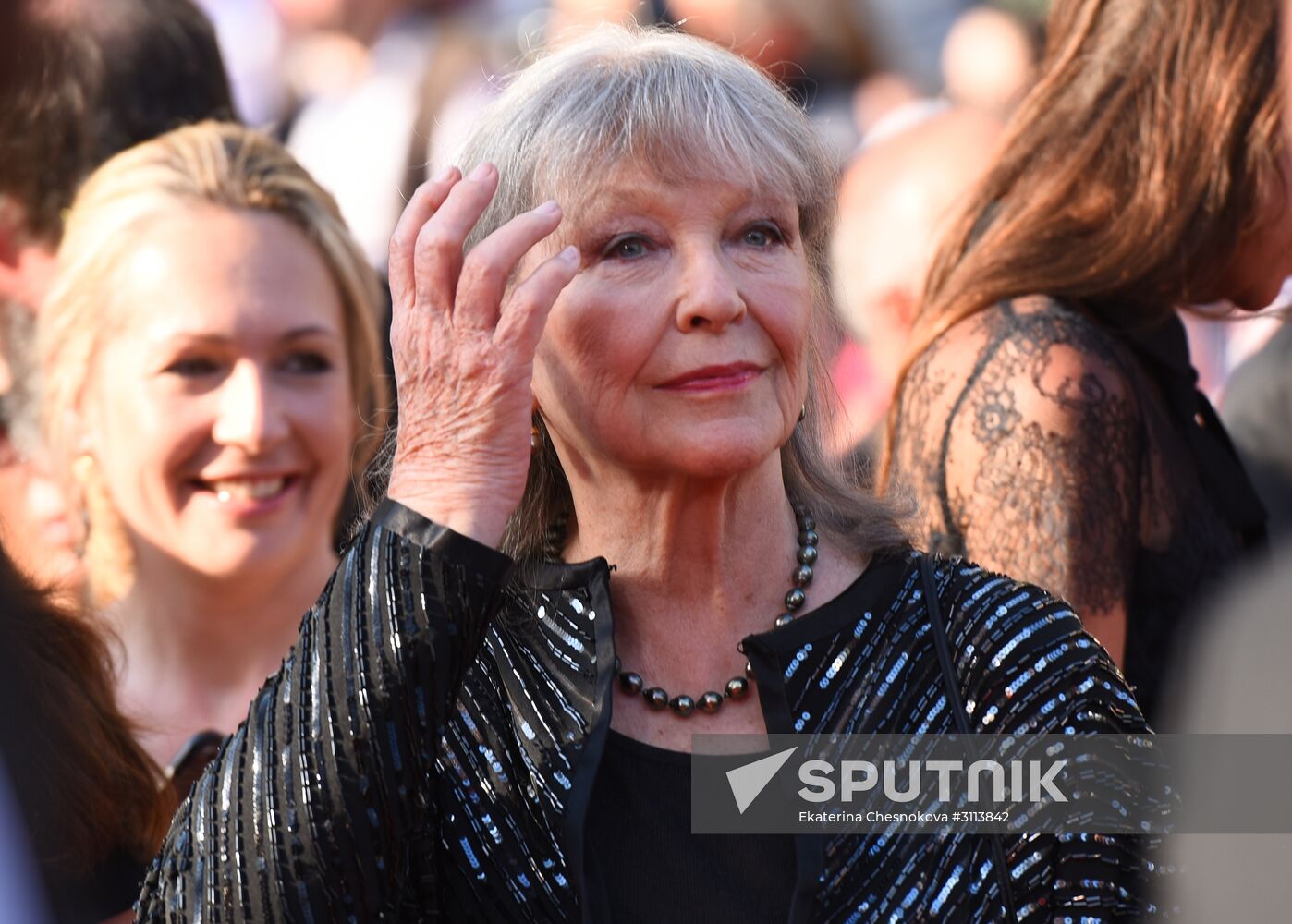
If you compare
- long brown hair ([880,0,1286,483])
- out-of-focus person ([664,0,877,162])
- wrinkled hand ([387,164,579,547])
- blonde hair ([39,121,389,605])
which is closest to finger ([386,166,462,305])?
wrinkled hand ([387,164,579,547])

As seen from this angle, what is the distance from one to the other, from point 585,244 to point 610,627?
49 cm

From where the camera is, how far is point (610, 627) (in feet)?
6.67

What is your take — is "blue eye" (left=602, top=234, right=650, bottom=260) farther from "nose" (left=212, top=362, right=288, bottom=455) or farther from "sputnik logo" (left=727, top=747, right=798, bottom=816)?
"nose" (left=212, top=362, right=288, bottom=455)

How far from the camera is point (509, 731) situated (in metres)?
2.01

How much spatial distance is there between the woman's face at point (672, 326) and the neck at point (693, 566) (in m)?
0.07

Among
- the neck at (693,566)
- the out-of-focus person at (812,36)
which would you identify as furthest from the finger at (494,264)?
the out-of-focus person at (812,36)

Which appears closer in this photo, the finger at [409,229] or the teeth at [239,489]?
the finger at [409,229]

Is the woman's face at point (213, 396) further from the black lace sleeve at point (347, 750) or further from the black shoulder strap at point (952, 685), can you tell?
the black shoulder strap at point (952, 685)

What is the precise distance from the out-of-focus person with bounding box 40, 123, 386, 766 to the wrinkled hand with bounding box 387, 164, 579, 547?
139 cm

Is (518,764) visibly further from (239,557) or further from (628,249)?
(239,557)

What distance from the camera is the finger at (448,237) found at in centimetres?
184

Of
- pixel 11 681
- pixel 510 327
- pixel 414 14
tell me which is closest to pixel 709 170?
pixel 510 327

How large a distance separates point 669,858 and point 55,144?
7.78 feet

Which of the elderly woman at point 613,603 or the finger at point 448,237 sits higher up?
the finger at point 448,237
